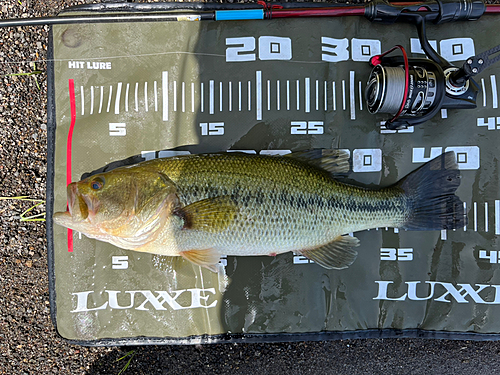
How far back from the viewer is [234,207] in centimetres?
189

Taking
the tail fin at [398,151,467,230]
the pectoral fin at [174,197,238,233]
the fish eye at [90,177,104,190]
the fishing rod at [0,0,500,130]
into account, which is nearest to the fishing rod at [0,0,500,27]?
the fishing rod at [0,0,500,130]

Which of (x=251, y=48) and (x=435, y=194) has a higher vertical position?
(x=251, y=48)

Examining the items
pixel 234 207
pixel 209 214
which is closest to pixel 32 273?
pixel 209 214

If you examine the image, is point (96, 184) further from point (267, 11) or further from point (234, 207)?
point (267, 11)

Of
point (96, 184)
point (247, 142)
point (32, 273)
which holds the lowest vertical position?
point (32, 273)

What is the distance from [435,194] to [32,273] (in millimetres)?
3192

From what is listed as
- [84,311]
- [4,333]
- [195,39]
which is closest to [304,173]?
[195,39]

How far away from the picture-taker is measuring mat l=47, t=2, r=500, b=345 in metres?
2.29

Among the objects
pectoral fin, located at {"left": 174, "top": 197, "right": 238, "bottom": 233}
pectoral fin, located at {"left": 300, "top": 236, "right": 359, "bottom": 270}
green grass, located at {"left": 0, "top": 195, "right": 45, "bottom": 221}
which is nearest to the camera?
pectoral fin, located at {"left": 174, "top": 197, "right": 238, "bottom": 233}

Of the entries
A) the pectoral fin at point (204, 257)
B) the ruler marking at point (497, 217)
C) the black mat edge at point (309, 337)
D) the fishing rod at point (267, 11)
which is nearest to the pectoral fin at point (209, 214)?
the pectoral fin at point (204, 257)

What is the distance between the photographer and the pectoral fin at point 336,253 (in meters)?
2.09

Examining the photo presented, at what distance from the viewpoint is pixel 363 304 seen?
2.34 meters

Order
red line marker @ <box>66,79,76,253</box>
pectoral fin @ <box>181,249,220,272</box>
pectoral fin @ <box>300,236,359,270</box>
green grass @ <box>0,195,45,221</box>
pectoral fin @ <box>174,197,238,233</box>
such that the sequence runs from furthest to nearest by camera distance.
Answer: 1. green grass @ <box>0,195,45,221</box>
2. red line marker @ <box>66,79,76,253</box>
3. pectoral fin @ <box>300,236,359,270</box>
4. pectoral fin @ <box>181,249,220,272</box>
5. pectoral fin @ <box>174,197,238,233</box>

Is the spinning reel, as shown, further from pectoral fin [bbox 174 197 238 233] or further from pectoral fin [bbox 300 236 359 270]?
pectoral fin [bbox 174 197 238 233]
